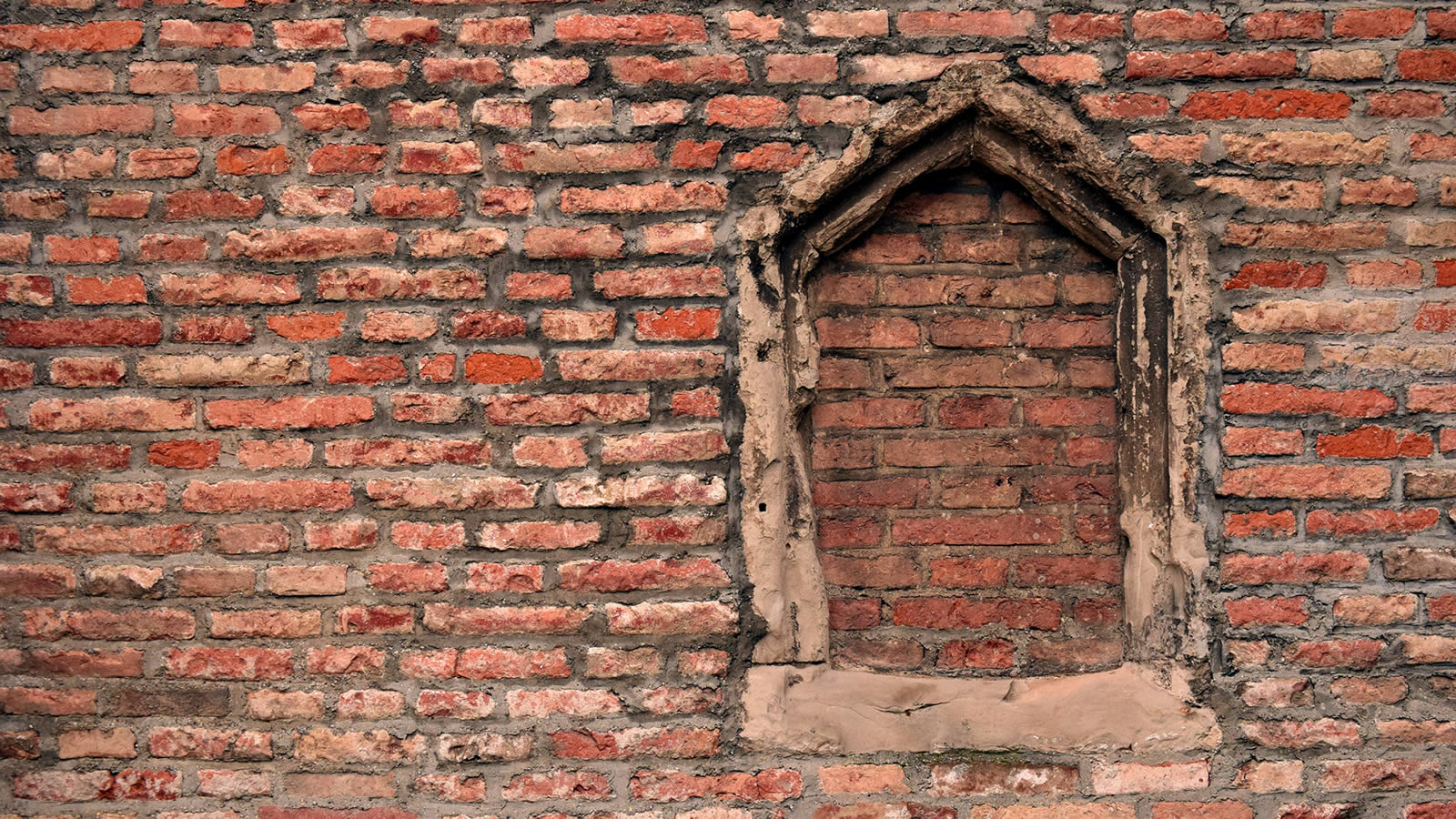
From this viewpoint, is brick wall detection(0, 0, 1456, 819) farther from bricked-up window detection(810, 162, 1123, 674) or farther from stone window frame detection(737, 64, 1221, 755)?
bricked-up window detection(810, 162, 1123, 674)

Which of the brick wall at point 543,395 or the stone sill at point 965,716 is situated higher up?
the brick wall at point 543,395

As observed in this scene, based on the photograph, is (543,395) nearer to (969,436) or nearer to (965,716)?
(969,436)

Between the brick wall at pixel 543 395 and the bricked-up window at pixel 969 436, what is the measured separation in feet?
0.76

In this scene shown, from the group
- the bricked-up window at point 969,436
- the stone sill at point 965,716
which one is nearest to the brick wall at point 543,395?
the stone sill at point 965,716

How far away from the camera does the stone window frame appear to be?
6.03ft

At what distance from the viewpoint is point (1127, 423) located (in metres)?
1.94

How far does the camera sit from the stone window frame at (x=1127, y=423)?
6.03 ft

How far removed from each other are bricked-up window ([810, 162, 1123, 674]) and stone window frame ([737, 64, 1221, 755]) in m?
0.06

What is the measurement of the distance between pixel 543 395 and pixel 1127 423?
49.7 inches

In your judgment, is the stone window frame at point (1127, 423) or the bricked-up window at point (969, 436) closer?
the stone window frame at point (1127, 423)

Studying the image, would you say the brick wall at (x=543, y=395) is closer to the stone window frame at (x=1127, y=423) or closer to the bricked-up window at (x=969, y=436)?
the stone window frame at (x=1127, y=423)

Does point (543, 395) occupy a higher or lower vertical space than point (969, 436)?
higher

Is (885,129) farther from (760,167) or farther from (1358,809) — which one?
(1358,809)

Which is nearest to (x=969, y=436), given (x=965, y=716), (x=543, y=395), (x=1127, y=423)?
(x=1127, y=423)
